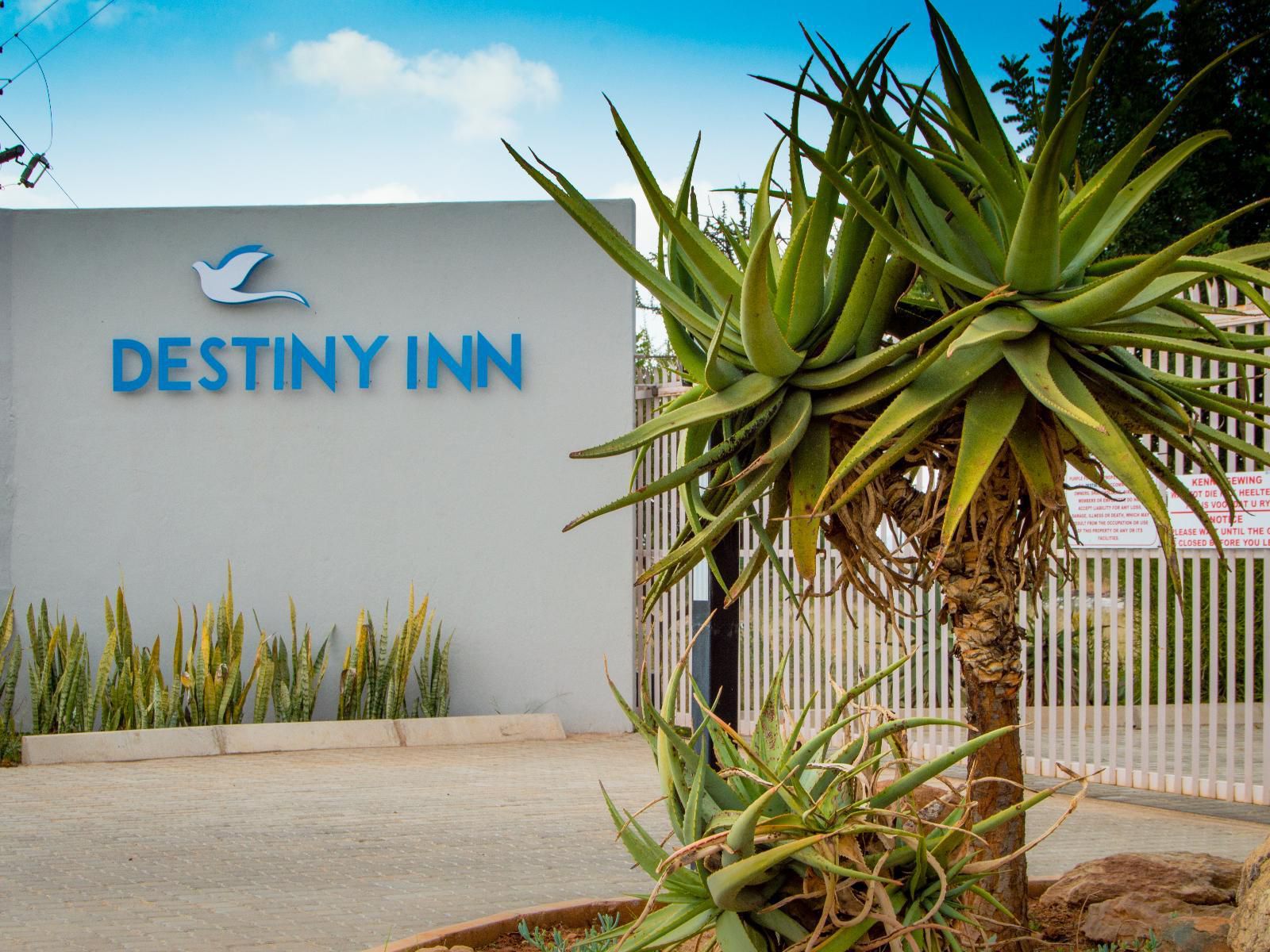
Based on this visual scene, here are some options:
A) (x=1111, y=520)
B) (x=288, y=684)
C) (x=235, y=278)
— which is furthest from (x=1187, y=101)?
(x=288, y=684)

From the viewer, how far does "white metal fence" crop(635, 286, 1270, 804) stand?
25.2ft

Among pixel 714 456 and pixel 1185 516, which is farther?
pixel 1185 516

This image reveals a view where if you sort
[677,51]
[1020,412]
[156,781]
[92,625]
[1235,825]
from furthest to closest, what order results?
[677,51]
[92,625]
[156,781]
[1235,825]
[1020,412]

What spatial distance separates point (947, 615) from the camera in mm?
3082

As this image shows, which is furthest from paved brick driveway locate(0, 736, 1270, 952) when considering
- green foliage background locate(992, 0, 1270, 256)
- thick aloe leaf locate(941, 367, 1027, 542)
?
green foliage background locate(992, 0, 1270, 256)

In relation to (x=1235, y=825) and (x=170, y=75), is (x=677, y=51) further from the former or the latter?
(x=1235, y=825)

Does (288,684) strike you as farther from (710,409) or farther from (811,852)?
(811,852)

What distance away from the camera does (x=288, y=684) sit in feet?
34.5

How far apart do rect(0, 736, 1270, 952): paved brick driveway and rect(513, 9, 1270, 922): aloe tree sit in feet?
9.21

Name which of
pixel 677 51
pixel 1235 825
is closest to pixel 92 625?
pixel 1235 825

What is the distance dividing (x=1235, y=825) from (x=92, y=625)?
9.02 m

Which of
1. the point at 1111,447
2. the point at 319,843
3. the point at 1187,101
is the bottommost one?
the point at 319,843

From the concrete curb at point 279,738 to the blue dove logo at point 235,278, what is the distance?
3.77 metres

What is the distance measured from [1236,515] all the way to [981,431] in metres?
5.92
